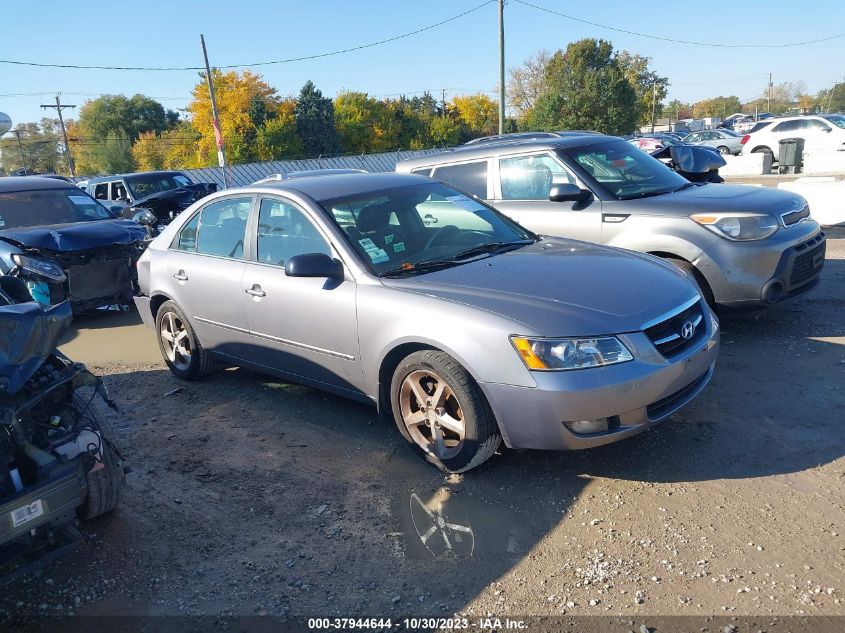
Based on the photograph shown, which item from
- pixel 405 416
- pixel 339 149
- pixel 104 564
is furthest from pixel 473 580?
pixel 339 149

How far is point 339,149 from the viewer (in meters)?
61.6

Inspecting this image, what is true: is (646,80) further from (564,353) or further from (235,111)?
(564,353)

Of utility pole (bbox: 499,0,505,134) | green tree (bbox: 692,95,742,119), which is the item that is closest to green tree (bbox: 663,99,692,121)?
green tree (bbox: 692,95,742,119)

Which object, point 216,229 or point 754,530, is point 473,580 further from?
point 216,229

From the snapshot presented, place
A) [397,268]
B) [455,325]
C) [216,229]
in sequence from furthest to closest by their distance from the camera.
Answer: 1. [216,229]
2. [397,268]
3. [455,325]

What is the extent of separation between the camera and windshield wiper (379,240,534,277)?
414 centimetres

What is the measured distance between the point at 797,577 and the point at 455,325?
1883 mm

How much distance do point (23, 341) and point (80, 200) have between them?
276 inches

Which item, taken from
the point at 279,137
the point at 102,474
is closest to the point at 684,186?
the point at 102,474

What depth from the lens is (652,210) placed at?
229 inches

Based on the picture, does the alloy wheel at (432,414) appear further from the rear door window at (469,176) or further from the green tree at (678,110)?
the green tree at (678,110)

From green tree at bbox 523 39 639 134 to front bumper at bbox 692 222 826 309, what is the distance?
40375mm

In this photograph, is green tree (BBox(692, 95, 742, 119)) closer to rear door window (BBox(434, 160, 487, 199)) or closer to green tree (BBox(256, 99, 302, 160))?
green tree (BBox(256, 99, 302, 160))

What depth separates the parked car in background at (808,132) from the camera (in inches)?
827
